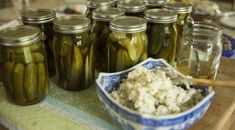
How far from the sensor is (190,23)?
0.62m

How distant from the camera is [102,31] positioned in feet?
1.82

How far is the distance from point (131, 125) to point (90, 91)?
170mm

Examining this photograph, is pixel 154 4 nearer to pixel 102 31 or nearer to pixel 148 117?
pixel 102 31

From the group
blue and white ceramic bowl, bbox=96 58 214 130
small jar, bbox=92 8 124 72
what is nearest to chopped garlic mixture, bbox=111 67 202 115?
blue and white ceramic bowl, bbox=96 58 214 130

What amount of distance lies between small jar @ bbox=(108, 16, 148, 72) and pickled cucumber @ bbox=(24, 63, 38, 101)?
13cm

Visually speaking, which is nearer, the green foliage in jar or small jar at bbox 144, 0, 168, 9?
the green foliage in jar

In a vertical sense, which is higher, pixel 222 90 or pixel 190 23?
pixel 190 23

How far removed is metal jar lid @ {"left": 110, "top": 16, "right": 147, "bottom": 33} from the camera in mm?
475

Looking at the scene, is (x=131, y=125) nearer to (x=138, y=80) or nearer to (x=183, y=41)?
(x=138, y=80)

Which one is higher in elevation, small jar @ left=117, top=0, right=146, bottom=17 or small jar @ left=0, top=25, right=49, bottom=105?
small jar @ left=117, top=0, right=146, bottom=17

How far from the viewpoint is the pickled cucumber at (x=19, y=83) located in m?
0.46

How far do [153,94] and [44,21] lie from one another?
25cm

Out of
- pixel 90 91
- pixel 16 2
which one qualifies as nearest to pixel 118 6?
pixel 90 91

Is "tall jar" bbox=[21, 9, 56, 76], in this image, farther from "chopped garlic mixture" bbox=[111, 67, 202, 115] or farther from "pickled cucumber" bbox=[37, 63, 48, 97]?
"chopped garlic mixture" bbox=[111, 67, 202, 115]
